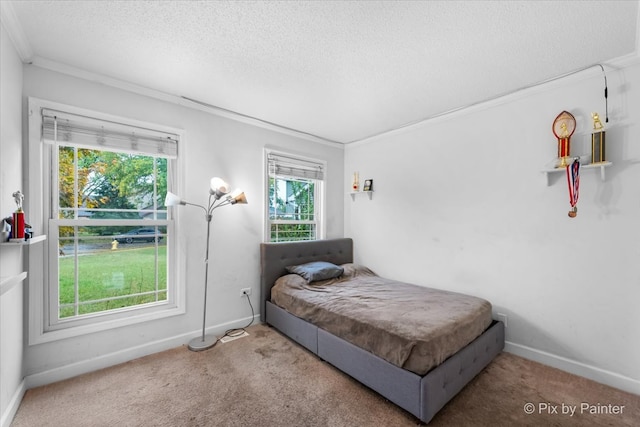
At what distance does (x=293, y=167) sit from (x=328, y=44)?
75.6 inches

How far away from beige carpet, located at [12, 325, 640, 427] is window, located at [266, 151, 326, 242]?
163cm

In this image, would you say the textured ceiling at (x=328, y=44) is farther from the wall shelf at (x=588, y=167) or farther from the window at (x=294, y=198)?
A: the window at (x=294, y=198)

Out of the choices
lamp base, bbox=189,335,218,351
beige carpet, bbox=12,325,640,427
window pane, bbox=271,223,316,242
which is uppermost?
window pane, bbox=271,223,316,242

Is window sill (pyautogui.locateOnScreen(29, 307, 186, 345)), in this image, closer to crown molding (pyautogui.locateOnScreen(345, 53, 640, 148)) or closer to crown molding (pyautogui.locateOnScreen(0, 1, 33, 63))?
crown molding (pyautogui.locateOnScreen(0, 1, 33, 63))

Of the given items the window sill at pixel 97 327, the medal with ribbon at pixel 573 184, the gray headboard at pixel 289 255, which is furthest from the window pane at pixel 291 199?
the medal with ribbon at pixel 573 184

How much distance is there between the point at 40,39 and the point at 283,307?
2.87 m

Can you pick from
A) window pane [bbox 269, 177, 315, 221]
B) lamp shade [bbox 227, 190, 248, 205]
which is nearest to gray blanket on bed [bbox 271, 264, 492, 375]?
window pane [bbox 269, 177, 315, 221]

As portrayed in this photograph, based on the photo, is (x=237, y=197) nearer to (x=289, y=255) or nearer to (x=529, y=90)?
(x=289, y=255)

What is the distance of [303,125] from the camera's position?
341 centimetres

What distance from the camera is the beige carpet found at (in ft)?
5.56

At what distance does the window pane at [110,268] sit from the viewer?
2.22 metres

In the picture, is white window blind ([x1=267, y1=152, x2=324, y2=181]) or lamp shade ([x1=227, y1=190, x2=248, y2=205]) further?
white window blind ([x1=267, y1=152, x2=324, y2=181])

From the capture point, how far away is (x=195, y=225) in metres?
2.77

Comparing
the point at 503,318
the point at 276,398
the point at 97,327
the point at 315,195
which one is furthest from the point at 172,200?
the point at 503,318
